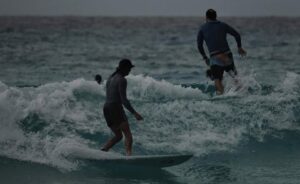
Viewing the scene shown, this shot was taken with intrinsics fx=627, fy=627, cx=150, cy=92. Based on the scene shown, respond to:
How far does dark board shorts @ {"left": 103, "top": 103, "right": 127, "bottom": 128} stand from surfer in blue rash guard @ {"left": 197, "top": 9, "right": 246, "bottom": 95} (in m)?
3.40

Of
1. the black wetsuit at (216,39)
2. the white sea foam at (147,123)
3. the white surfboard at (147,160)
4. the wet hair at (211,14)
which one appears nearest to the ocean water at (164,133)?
the white sea foam at (147,123)

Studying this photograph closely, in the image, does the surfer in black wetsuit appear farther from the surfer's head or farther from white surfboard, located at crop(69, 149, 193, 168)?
white surfboard, located at crop(69, 149, 193, 168)

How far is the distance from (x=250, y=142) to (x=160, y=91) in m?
4.49

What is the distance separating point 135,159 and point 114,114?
709 mm

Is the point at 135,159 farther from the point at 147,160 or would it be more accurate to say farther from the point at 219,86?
the point at 219,86

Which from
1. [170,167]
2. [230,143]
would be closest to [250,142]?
[230,143]

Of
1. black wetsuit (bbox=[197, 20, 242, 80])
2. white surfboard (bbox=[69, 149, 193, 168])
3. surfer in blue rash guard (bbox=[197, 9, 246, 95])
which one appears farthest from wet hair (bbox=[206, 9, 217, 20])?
white surfboard (bbox=[69, 149, 193, 168])

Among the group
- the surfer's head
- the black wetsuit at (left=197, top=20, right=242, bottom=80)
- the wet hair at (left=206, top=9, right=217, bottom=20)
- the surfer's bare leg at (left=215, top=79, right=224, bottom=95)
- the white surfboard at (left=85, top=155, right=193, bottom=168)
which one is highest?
the wet hair at (left=206, top=9, right=217, bottom=20)

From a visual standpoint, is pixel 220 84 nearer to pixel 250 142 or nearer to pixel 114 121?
pixel 250 142

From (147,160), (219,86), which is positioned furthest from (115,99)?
(219,86)

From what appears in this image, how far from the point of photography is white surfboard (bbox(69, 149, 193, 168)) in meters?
8.88

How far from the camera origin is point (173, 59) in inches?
1189

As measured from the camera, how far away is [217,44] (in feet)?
39.0

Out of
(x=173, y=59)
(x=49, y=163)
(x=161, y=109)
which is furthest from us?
(x=173, y=59)
